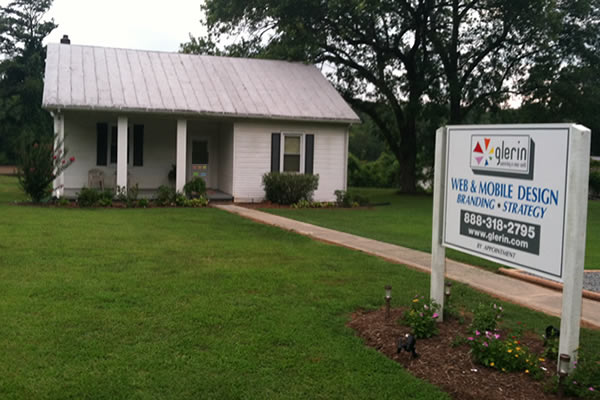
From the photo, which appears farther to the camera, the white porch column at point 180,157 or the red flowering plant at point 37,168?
the white porch column at point 180,157

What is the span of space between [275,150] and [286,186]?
5.16ft

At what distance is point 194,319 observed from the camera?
19.1 ft

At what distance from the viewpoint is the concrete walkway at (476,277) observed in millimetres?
6955

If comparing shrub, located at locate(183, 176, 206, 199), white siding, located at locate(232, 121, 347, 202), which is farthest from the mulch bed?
white siding, located at locate(232, 121, 347, 202)

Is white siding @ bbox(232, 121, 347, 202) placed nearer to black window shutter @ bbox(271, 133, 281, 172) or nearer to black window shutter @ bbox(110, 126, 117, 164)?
black window shutter @ bbox(271, 133, 281, 172)

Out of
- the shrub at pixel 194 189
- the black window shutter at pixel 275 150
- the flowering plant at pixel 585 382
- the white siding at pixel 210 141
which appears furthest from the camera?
the white siding at pixel 210 141

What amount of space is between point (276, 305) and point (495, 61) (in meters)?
23.1

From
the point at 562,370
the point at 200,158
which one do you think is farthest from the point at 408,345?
the point at 200,158

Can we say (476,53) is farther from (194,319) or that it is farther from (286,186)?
(194,319)

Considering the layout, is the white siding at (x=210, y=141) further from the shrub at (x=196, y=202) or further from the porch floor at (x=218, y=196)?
the shrub at (x=196, y=202)

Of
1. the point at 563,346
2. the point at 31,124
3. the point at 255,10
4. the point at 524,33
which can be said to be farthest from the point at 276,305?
the point at 31,124

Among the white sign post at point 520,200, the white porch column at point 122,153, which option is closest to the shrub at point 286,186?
the white porch column at point 122,153

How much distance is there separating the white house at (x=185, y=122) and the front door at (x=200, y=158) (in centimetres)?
4

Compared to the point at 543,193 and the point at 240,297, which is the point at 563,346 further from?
the point at 240,297
